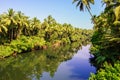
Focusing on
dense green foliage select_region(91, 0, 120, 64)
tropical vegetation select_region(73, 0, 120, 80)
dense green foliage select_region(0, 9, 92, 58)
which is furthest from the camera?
dense green foliage select_region(0, 9, 92, 58)

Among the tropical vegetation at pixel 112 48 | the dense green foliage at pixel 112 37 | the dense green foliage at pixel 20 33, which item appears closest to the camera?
the tropical vegetation at pixel 112 48

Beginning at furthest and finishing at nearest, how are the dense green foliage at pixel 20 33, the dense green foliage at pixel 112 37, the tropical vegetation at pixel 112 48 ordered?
the dense green foliage at pixel 20 33 → the dense green foliage at pixel 112 37 → the tropical vegetation at pixel 112 48

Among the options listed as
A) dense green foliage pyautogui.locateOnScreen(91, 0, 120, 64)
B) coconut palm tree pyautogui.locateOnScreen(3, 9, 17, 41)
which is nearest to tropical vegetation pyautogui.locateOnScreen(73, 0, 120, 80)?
dense green foliage pyautogui.locateOnScreen(91, 0, 120, 64)

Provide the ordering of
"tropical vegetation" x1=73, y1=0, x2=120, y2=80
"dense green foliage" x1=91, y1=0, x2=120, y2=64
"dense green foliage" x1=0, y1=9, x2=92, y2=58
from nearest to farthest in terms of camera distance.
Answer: "tropical vegetation" x1=73, y1=0, x2=120, y2=80
"dense green foliage" x1=91, y1=0, x2=120, y2=64
"dense green foliage" x1=0, y1=9, x2=92, y2=58

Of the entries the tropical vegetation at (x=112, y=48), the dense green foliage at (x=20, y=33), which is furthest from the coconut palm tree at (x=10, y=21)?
the tropical vegetation at (x=112, y=48)

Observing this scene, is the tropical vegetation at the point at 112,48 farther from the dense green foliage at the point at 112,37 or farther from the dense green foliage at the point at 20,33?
the dense green foliage at the point at 20,33

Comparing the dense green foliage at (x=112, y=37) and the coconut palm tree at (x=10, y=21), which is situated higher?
the coconut palm tree at (x=10, y=21)

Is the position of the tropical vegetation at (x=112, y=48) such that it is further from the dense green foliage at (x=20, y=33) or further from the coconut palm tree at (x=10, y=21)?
the coconut palm tree at (x=10, y=21)

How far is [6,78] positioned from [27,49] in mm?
32735

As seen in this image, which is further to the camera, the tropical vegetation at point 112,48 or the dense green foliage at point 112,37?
the dense green foliage at point 112,37

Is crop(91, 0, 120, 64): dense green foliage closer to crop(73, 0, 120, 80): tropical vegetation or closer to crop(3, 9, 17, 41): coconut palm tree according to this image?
crop(73, 0, 120, 80): tropical vegetation

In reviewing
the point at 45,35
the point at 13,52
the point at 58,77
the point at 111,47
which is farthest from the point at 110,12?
the point at 45,35

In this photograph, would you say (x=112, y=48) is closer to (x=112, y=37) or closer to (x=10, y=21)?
(x=112, y=37)

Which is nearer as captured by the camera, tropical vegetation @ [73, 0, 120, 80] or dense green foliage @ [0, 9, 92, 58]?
tropical vegetation @ [73, 0, 120, 80]
